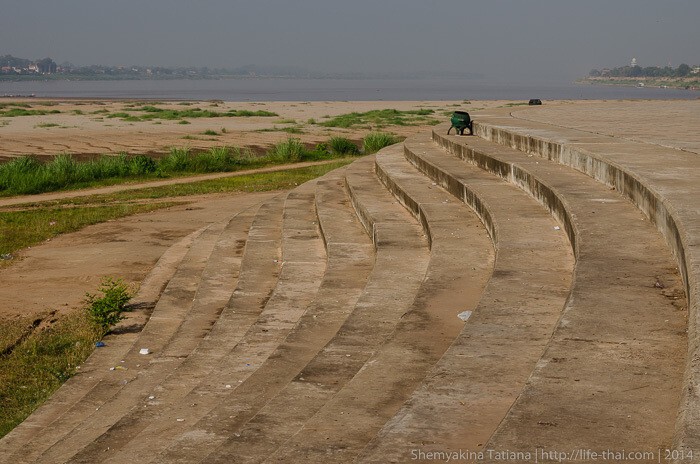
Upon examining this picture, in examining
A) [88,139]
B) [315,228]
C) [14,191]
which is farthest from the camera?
[88,139]

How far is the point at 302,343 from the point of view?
229 inches

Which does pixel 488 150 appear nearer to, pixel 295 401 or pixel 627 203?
pixel 627 203

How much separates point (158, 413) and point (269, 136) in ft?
92.8

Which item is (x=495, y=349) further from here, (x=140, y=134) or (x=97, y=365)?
(x=140, y=134)

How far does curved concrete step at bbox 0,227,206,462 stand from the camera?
223 inches

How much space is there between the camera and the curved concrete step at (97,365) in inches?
223

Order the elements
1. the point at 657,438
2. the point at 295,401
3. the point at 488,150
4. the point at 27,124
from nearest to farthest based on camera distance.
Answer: the point at 657,438
the point at 295,401
the point at 488,150
the point at 27,124

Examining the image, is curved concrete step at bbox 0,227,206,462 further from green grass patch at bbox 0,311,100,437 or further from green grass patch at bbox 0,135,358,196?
green grass patch at bbox 0,135,358,196

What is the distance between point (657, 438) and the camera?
3.14 m

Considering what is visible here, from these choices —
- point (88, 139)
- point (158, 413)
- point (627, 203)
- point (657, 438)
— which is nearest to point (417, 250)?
point (627, 203)

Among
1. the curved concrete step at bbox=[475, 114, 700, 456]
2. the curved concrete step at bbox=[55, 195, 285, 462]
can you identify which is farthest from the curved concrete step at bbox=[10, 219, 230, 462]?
the curved concrete step at bbox=[475, 114, 700, 456]

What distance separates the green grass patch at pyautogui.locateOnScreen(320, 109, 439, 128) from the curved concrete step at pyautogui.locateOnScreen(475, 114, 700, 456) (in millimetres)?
28087

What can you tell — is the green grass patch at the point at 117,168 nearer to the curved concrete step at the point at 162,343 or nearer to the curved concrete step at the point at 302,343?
the curved concrete step at the point at 162,343

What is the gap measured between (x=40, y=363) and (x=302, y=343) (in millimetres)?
2532
